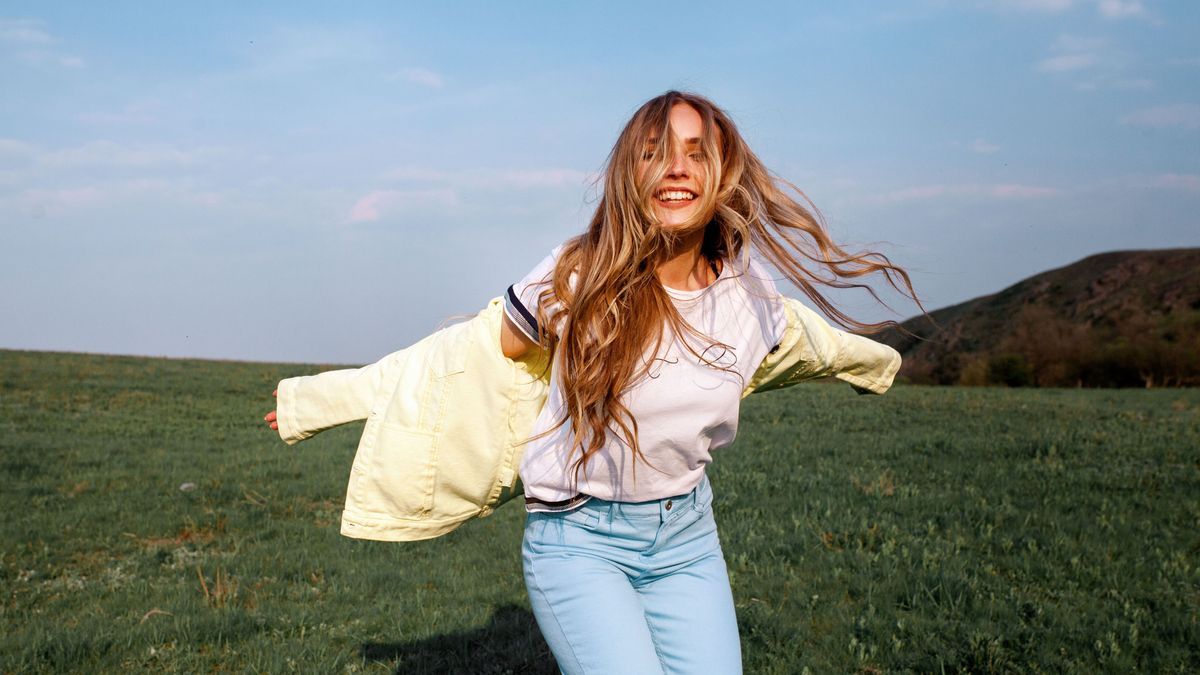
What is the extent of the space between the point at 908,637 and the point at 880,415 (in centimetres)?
1119

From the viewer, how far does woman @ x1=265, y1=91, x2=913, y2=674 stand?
9.52 ft

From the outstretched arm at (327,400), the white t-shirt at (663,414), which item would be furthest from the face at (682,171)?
the outstretched arm at (327,400)

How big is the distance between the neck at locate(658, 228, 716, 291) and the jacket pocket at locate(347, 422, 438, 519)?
100cm

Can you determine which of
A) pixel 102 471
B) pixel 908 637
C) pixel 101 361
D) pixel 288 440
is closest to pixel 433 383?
pixel 288 440

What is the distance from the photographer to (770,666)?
497 centimetres

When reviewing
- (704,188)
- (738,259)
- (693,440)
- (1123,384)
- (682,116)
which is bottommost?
(1123,384)

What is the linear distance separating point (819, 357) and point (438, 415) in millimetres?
1415

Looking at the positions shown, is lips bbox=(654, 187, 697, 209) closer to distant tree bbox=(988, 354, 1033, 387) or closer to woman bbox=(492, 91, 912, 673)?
woman bbox=(492, 91, 912, 673)

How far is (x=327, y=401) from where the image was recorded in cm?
342

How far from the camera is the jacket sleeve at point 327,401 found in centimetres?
341

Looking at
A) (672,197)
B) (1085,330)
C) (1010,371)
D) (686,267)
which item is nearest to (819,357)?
(686,267)

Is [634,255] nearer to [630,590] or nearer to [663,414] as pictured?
[663,414]

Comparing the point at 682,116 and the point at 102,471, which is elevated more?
the point at 682,116

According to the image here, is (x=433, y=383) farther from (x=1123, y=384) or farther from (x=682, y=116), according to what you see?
(x=1123, y=384)
